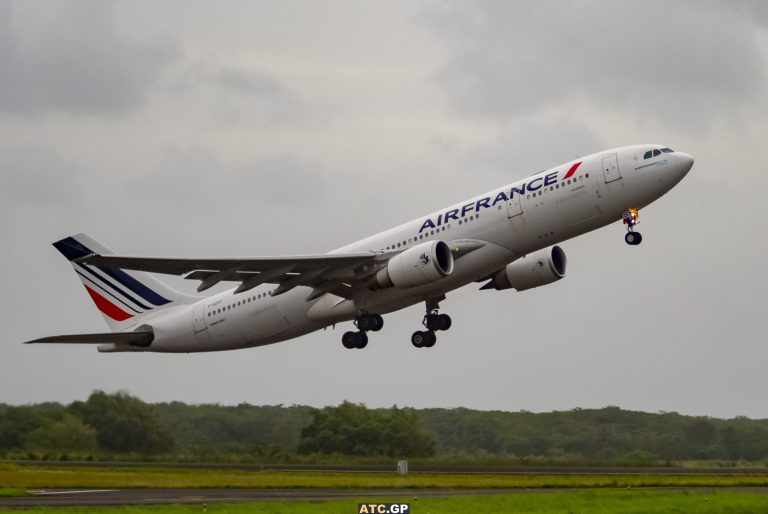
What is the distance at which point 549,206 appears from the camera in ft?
144

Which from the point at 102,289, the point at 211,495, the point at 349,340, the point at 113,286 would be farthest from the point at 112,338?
the point at 211,495

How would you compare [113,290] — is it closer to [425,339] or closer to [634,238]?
[425,339]

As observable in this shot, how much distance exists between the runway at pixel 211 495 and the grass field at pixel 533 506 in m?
1.57

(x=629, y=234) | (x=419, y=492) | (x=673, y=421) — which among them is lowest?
(x=419, y=492)

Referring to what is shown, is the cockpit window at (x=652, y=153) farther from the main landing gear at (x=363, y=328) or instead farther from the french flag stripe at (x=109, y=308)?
the french flag stripe at (x=109, y=308)

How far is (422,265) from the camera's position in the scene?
44375mm

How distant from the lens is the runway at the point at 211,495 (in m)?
34.6

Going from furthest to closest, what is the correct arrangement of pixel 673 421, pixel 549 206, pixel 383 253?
pixel 673 421
pixel 383 253
pixel 549 206

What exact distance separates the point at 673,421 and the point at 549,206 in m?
26.1

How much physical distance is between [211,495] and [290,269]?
1126cm

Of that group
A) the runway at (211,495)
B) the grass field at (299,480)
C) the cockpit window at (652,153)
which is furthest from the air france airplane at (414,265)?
the runway at (211,495)

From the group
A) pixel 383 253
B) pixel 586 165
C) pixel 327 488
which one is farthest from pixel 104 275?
pixel 586 165

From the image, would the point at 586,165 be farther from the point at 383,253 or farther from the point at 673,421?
the point at 673,421

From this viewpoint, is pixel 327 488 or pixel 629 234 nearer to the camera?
pixel 327 488
